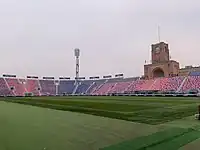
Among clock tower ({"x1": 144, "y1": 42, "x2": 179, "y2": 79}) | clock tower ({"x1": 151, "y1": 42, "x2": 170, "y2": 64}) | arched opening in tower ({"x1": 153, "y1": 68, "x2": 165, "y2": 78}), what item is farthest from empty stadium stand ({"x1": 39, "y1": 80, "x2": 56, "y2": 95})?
clock tower ({"x1": 151, "y1": 42, "x2": 170, "y2": 64})

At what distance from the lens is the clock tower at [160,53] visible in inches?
2552

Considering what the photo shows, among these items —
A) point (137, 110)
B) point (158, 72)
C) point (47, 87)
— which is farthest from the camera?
point (47, 87)

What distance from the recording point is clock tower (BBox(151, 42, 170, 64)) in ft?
213

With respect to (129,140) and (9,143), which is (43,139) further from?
(129,140)

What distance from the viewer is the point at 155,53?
66.5 metres

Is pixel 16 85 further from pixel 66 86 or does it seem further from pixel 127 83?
pixel 127 83

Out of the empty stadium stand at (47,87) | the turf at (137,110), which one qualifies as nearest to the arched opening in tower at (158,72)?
the empty stadium stand at (47,87)

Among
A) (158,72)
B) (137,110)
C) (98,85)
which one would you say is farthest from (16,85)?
(137,110)

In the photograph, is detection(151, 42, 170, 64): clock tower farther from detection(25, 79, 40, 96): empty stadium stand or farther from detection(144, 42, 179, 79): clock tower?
detection(25, 79, 40, 96): empty stadium stand

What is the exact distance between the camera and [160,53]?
214 feet

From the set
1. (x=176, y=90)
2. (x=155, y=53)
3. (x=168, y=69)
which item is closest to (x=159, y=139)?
(x=176, y=90)

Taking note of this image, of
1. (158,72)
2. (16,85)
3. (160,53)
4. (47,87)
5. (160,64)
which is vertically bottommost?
(47,87)

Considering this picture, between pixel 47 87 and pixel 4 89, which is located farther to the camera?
pixel 47 87

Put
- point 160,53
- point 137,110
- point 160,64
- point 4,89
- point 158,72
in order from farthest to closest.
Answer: point 158,72
point 160,53
point 4,89
point 160,64
point 137,110
